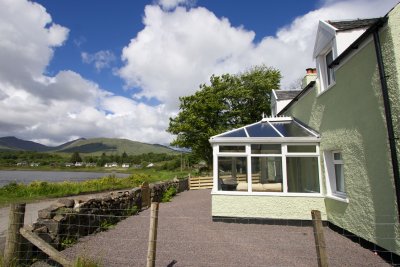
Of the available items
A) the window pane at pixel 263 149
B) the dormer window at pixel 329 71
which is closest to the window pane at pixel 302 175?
the window pane at pixel 263 149

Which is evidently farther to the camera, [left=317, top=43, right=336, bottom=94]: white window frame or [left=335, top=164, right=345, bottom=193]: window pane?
[left=317, top=43, right=336, bottom=94]: white window frame

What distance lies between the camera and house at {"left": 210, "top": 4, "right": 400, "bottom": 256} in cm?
549

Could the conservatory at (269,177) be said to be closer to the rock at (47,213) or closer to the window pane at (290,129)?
the window pane at (290,129)

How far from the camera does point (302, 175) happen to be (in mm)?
9703

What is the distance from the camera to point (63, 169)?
103188mm

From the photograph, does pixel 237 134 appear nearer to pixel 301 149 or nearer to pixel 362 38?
pixel 301 149

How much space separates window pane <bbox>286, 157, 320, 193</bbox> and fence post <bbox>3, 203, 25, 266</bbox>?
7728 millimetres

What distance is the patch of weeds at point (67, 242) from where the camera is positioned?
624cm

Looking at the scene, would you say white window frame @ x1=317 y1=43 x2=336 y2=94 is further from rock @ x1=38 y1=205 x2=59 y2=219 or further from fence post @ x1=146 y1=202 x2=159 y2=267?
rock @ x1=38 y1=205 x2=59 y2=219

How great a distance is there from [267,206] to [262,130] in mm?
2937

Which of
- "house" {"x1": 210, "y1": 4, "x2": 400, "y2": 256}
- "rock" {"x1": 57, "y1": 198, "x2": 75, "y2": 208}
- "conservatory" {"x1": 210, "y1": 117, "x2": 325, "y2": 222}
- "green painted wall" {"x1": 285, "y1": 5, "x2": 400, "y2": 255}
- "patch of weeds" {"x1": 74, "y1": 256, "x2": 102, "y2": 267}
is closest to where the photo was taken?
"patch of weeds" {"x1": 74, "y1": 256, "x2": 102, "y2": 267}

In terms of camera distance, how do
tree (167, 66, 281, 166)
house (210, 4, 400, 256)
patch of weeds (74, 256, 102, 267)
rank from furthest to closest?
tree (167, 66, 281, 166)
house (210, 4, 400, 256)
patch of weeds (74, 256, 102, 267)

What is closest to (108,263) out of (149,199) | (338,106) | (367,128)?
(367,128)

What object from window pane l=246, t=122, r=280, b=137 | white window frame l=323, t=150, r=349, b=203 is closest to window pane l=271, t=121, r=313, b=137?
window pane l=246, t=122, r=280, b=137
